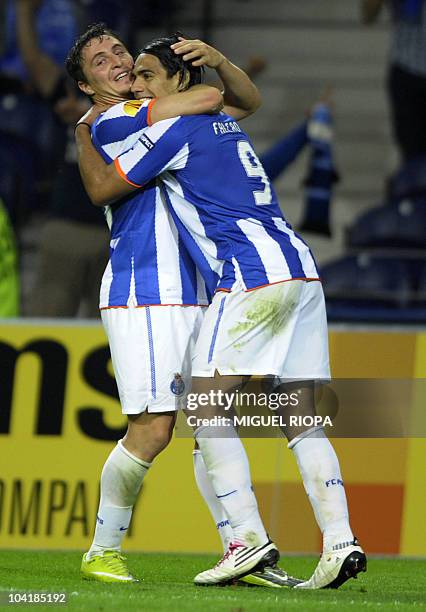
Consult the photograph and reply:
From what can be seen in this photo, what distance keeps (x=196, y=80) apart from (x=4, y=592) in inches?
78.9

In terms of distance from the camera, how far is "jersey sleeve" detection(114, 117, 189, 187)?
4445 mm

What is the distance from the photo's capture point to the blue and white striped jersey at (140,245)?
4590 mm

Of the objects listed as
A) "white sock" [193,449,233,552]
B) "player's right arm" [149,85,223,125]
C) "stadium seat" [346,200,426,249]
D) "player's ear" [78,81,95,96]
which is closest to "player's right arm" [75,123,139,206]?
"player's right arm" [149,85,223,125]

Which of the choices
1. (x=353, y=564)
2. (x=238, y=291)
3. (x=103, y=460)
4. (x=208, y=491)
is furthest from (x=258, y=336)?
(x=103, y=460)

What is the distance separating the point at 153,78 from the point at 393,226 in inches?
207

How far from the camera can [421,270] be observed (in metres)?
8.80

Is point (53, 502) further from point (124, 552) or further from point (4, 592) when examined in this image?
point (4, 592)

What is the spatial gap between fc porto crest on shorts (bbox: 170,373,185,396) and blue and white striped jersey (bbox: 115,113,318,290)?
37 cm

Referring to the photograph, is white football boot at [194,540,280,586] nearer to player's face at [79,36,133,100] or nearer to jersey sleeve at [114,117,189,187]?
jersey sleeve at [114,117,189,187]

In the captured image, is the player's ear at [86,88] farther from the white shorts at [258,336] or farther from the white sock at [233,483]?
the white sock at [233,483]

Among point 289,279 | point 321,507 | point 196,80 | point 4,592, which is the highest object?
point 196,80

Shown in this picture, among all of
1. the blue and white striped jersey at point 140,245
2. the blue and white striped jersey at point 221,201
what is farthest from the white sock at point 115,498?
the blue and white striped jersey at point 221,201

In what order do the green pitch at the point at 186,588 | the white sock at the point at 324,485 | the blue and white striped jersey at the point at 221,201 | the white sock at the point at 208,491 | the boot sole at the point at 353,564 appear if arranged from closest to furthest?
the green pitch at the point at 186,588, the boot sole at the point at 353,564, the white sock at the point at 324,485, the blue and white striped jersey at the point at 221,201, the white sock at the point at 208,491

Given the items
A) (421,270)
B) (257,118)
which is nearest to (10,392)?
(421,270)
